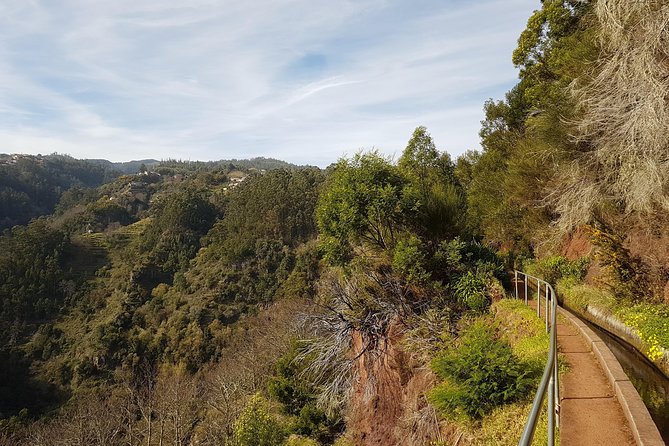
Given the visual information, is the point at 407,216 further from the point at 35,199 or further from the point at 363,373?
the point at 35,199

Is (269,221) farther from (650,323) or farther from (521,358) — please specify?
(650,323)

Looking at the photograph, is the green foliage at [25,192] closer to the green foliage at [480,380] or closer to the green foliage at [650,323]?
the green foliage at [480,380]

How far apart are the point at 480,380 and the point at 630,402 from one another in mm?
2098

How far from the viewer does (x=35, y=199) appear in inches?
4948

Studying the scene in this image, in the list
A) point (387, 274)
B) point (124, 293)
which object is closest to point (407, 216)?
point (387, 274)

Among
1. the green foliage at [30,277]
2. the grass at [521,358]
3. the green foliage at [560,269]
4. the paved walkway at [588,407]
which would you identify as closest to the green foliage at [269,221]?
the green foliage at [30,277]

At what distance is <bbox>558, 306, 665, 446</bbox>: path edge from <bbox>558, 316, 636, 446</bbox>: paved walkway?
74 mm

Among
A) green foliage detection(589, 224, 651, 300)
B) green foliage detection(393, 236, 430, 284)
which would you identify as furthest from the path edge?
green foliage detection(393, 236, 430, 284)

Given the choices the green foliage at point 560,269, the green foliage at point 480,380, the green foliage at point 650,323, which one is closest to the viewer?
the green foliage at point 480,380

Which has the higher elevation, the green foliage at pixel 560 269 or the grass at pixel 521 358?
the green foliage at pixel 560 269

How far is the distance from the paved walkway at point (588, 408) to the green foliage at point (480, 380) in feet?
2.22

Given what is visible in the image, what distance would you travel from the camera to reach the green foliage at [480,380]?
20.3 feet

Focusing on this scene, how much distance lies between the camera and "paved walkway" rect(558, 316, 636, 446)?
422cm

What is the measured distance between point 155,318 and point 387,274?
52.9 m
